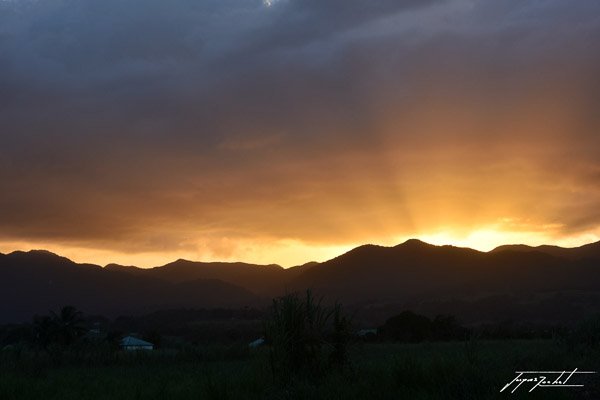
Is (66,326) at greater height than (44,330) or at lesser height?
greater

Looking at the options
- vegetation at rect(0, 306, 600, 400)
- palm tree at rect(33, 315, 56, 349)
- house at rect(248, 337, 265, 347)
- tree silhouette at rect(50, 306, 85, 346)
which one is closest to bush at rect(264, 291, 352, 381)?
vegetation at rect(0, 306, 600, 400)

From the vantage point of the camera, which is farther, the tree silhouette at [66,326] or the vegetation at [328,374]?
the tree silhouette at [66,326]

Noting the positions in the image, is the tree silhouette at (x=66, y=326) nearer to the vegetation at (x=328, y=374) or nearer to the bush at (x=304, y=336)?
the vegetation at (x=328, y=374)

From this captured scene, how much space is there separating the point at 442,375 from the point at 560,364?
13.6 ft

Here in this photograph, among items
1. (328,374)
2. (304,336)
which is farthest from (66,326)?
(328,374)
